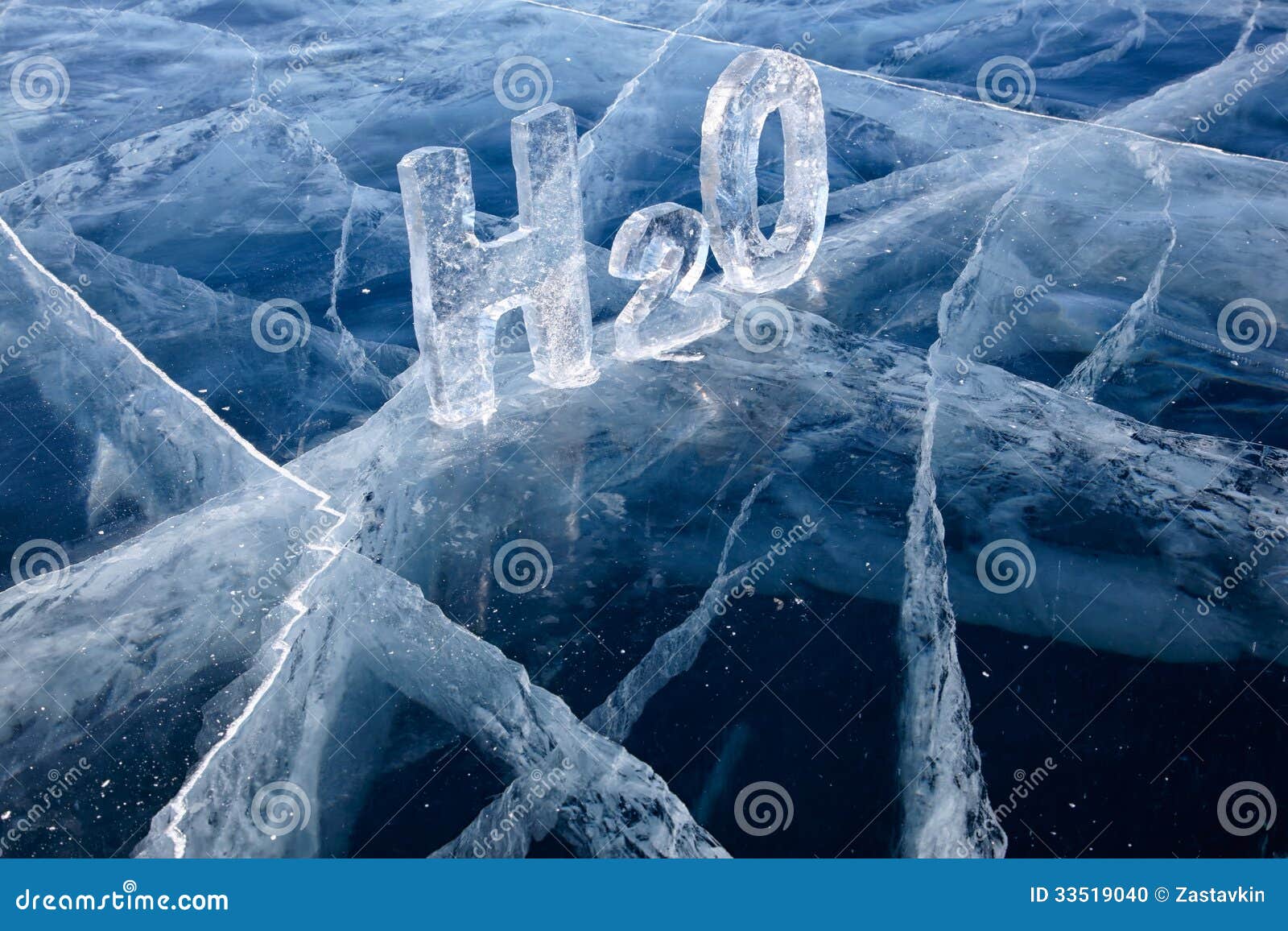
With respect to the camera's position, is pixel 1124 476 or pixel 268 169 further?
pixel 268 169

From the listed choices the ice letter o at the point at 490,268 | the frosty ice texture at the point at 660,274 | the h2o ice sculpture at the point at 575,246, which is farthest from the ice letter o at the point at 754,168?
the ice letter o at the point at 490,268

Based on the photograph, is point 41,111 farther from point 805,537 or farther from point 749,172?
point 805,537

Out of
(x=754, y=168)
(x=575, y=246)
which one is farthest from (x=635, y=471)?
(x=754, y=168)

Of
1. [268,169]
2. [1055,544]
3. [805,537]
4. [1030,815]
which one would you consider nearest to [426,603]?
[805,537]

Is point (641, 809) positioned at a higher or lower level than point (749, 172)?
lower

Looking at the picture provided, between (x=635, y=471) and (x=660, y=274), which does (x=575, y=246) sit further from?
(x=635, y=471)

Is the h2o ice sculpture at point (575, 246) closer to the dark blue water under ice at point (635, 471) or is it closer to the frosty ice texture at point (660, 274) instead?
the frosty ice texture at point (660, 274)

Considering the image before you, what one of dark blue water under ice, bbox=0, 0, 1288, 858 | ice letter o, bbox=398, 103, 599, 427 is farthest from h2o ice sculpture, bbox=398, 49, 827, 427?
dark blue water under ice, bbox=0, 0, 1288, 858
